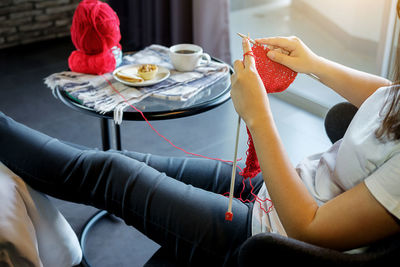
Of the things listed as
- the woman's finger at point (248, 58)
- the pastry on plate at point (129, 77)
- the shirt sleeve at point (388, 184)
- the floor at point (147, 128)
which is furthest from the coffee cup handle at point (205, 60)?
the shirt sleeve at point (388, 184)

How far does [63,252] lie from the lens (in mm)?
1054

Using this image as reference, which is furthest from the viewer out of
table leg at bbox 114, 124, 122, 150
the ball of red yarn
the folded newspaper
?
table leg at bbox 114, 124, 122, 150

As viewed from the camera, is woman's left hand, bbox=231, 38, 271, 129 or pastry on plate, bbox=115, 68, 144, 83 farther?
pastry on plate, bbox=115, 68, 144, 83

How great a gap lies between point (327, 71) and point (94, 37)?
648mm

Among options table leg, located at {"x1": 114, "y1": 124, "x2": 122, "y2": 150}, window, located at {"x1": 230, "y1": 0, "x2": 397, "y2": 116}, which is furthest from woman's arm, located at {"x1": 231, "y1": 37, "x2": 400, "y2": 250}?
window, located at {"x1": 230, "y1": 0, "x2": 397, "y2": 116}

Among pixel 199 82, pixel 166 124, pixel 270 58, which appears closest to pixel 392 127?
pixel 270 58

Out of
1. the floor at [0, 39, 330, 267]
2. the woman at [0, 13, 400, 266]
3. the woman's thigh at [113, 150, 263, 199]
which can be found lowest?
the floor at [0, 39, 330, 267]

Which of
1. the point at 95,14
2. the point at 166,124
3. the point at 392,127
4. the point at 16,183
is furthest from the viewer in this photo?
the point at 166,124

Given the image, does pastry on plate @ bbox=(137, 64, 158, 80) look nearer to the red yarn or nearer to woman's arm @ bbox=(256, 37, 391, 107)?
the red yarn

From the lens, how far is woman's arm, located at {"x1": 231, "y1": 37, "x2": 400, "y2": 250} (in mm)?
683

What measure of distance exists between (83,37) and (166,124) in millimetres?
945

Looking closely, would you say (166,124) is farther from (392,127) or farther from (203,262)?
(392,127)

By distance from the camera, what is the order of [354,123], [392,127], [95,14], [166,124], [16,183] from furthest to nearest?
1. [166,124]
2. [95,14]
3. [16,183]
4. [354,123]
5. [392,127]

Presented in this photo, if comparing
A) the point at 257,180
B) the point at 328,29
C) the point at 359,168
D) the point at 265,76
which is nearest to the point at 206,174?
the point at 257,180
